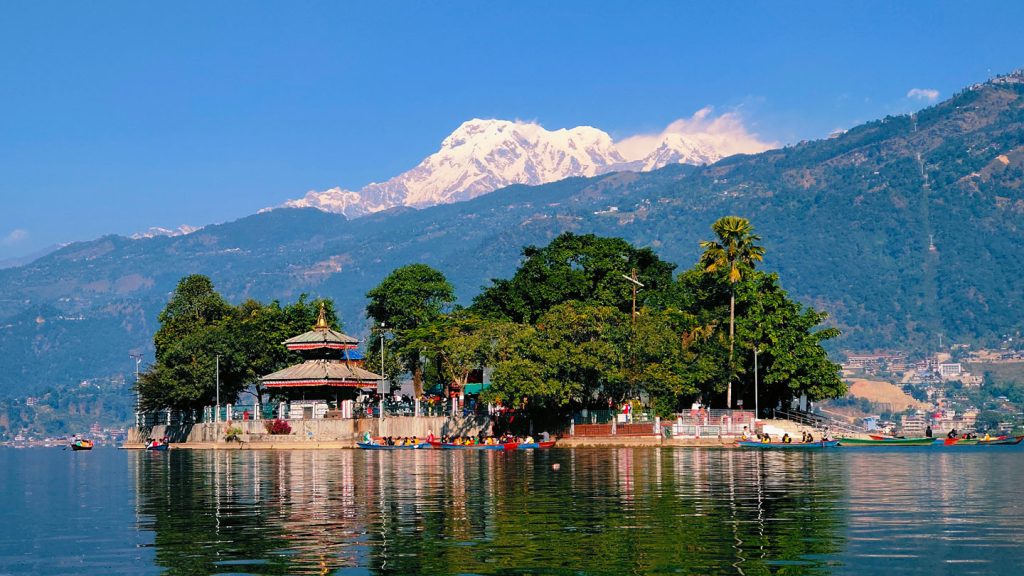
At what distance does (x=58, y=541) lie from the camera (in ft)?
134

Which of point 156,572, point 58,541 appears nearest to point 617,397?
point 58,541

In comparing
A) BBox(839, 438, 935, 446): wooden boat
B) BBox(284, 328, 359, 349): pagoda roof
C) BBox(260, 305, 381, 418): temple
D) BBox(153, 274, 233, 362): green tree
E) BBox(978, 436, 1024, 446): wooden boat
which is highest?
BBox(153, 274, 233, 362): green tree

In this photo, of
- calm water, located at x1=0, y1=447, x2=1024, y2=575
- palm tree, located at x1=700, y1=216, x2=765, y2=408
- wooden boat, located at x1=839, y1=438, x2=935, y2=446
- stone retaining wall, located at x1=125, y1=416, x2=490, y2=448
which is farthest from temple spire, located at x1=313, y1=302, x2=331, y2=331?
calm water, located at x1=0, y1=447, x2=1024, y2=575

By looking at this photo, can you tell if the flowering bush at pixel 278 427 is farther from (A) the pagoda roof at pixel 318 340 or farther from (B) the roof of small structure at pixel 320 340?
(A) the pagoda roof at pixel 318 340

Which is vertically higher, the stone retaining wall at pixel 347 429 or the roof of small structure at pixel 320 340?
the roof of small structure at pixel 320 340

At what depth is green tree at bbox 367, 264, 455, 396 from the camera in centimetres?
15225

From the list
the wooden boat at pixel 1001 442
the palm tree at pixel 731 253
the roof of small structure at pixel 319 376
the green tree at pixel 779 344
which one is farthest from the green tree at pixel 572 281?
the wooden boat at pixel 1001 442

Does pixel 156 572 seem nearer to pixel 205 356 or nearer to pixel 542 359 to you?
pixel 542 359

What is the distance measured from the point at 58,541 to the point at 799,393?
3642 inches

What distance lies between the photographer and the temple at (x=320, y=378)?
137 metres

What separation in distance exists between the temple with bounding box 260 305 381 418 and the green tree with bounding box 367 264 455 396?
855 cm

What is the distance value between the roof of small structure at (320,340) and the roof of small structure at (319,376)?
5.40 ft

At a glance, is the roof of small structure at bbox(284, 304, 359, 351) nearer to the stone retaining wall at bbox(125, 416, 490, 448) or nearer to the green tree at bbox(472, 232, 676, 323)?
the stone retaining wall at bbox(125, 416, 490, 448)

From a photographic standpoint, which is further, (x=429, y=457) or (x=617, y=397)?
(x=617, y=397)
